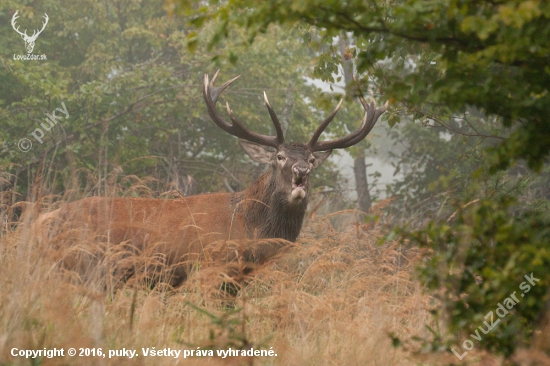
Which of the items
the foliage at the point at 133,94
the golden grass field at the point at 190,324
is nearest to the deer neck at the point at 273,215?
the golden grass field at the point at 190,324

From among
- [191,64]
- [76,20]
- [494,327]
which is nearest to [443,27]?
[494,327]

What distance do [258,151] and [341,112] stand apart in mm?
7427

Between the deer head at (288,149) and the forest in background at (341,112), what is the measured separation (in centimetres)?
66

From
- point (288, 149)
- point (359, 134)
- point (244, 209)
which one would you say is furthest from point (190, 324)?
point (359, 134)

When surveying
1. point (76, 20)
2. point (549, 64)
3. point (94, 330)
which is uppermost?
point (76, 20)

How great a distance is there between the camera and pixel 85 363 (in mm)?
3355

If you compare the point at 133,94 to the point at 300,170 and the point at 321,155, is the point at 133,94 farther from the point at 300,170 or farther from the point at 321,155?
the point at 300,170

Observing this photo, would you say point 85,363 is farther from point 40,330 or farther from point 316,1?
point 316,1

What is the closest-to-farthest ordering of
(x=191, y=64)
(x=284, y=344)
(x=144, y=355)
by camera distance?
(x=144, y=355) < (x=284, y=344) < (x=191, y=64)

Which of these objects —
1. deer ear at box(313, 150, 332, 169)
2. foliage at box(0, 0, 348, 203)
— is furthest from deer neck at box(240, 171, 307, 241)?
foliage at box(0, 0, 348, 203)

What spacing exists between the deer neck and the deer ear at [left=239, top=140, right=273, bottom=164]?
441mm

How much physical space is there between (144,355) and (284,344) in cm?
89

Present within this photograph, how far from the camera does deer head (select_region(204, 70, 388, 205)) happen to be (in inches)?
275

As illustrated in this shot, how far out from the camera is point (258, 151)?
7.83 m
